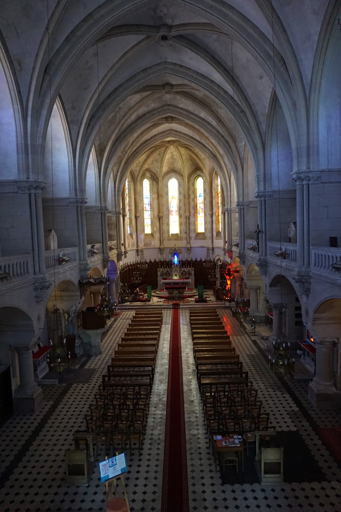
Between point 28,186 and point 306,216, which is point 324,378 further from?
point 28,186

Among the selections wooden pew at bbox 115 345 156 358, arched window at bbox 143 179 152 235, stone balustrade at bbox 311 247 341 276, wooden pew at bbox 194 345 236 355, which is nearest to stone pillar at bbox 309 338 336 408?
stone balustrade at bbox 311 247 341 276

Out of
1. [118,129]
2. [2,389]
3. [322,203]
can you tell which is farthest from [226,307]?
[2,389]

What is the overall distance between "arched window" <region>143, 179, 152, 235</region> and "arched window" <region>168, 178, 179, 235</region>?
258 centimetres

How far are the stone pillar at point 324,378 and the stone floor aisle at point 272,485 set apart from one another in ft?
1.83

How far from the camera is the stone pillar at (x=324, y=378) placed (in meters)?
15.2

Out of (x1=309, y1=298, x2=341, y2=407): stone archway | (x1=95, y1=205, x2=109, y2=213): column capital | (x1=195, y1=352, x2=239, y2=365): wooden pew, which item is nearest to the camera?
(x1=309, y1=298, x2=341, y2=407): stone archway

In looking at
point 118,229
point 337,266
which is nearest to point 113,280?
point 118,229

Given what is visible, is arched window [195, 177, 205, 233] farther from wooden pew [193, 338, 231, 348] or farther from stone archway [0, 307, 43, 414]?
stone archway [0, 307, 43, 414]

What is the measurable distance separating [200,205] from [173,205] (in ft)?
11.0

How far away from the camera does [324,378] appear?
15.5 m

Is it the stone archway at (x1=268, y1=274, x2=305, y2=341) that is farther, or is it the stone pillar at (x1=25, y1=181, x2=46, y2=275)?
the stone archway at (x1=268, y1=274, x2=305, y2=341)

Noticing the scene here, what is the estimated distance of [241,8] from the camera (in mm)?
14977

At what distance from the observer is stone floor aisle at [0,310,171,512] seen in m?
10.4

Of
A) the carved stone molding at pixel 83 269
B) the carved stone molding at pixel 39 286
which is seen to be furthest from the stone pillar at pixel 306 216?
the carved stone molding at pixel 83 269
